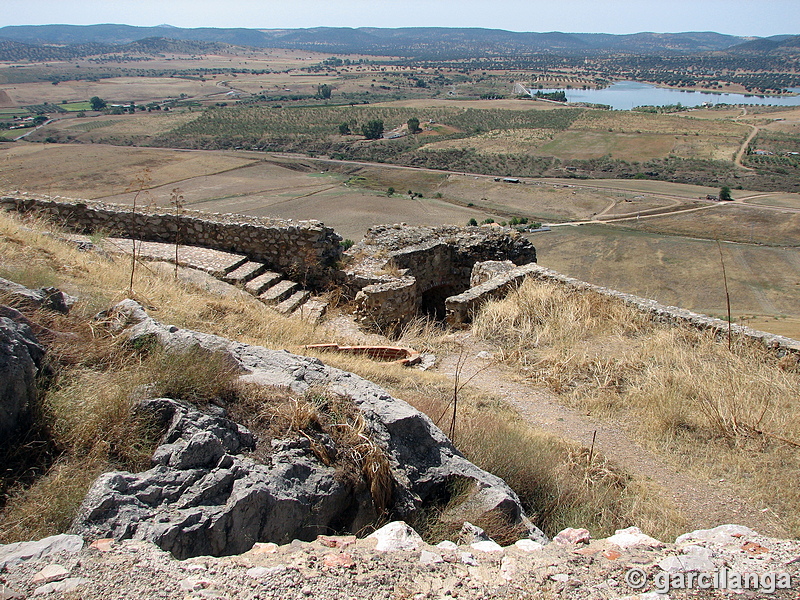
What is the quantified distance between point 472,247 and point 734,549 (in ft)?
31.1

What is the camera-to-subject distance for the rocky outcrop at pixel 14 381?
2912mm

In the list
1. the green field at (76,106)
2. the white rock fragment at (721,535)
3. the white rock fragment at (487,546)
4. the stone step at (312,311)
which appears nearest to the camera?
the white rock fragment at (487,546)

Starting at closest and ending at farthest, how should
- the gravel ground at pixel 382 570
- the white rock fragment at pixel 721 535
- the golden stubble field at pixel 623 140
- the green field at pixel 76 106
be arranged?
the gravel ground at pixel 382 570
the white rock fragment at pixel 721 535
the golden stubble field at pixel 623 140
the green field at pixel 76 106

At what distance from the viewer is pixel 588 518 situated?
389 cm

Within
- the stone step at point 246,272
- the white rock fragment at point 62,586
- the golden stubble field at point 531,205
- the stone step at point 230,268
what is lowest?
the golden stubble field at point 531,205

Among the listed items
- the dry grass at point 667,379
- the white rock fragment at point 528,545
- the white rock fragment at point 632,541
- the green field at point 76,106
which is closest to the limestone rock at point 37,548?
the white rock fragment at point 528,545

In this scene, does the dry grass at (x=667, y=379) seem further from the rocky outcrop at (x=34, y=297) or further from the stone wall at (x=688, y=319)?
the rocky outcrop at (x=34, y=297)

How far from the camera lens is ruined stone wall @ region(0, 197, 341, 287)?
10430 mm

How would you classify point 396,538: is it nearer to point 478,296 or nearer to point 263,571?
point 263,571

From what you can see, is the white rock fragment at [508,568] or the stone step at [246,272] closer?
the white rock fragment at [508,568]

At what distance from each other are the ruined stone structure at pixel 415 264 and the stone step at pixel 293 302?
85 cm

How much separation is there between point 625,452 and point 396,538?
331 cm

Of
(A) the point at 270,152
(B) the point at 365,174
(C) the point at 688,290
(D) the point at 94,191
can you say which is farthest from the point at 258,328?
(A) the point at 270,152

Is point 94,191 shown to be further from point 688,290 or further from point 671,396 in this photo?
point 671,396
